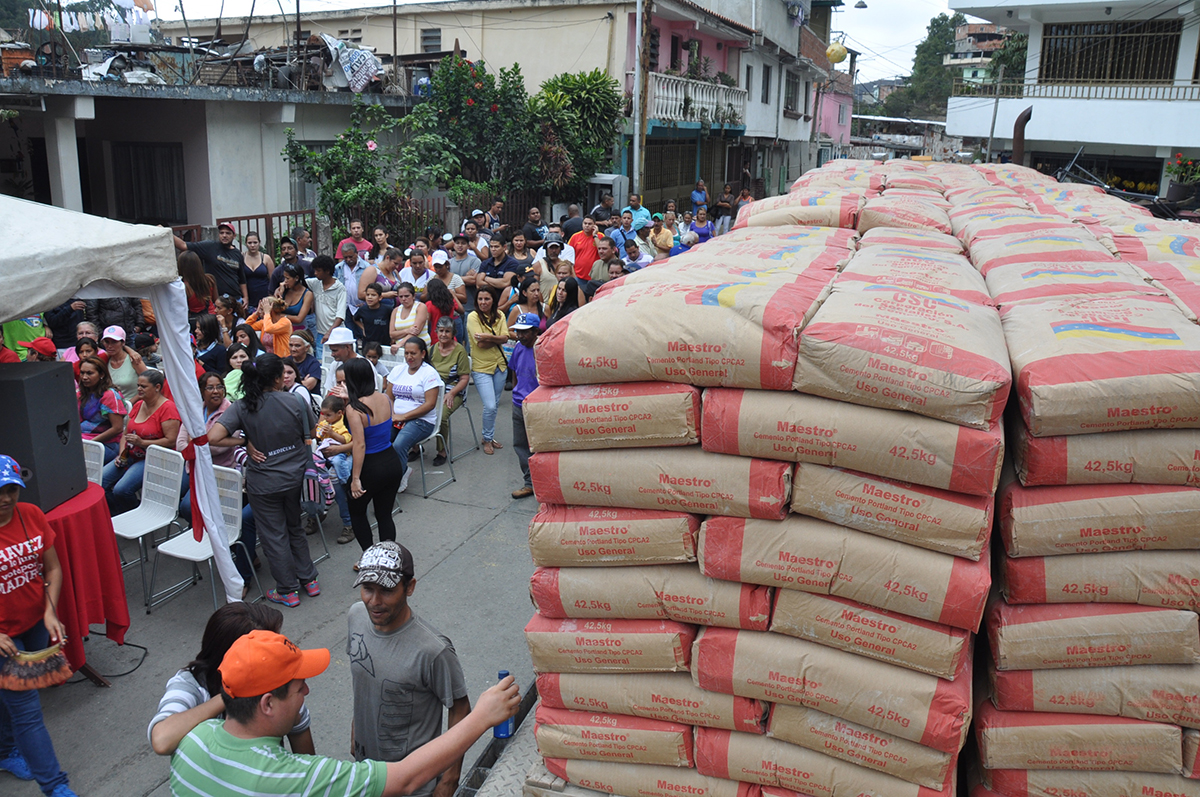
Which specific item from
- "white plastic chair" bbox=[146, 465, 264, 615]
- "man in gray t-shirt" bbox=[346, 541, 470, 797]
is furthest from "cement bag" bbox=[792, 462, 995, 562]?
"white plastic chair" bbox=[146, 465, 264, 615]

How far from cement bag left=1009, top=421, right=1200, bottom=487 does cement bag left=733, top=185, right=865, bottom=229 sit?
3004 mm

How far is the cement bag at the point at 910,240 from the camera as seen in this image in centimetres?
453

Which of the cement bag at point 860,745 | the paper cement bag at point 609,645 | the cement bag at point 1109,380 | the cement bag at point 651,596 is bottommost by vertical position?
the cement bag at point 860,745

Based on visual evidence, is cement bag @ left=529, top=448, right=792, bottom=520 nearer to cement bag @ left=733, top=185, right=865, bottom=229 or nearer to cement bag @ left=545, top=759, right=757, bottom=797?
cement bag @ left=545, top=759, right=757, bottom=797

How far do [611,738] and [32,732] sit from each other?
265 cm

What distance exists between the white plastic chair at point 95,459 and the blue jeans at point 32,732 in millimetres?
2525

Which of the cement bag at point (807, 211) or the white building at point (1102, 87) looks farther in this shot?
the white building at point (1102, 87)

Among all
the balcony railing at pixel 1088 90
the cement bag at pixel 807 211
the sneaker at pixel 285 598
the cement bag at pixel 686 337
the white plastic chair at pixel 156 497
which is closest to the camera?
the cement bag at pixel 686 337

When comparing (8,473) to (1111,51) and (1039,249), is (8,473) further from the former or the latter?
(1111,51)

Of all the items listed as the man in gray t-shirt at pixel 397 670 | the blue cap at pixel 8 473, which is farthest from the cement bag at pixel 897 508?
the blue cap at pixel 8 473

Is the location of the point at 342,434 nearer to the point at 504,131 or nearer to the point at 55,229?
the point at 55,229

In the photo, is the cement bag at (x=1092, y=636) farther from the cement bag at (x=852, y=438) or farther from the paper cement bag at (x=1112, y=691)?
the cement bag at (x=852, y=438)

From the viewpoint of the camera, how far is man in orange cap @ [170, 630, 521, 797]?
2324mm

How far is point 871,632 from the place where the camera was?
2803 mm
